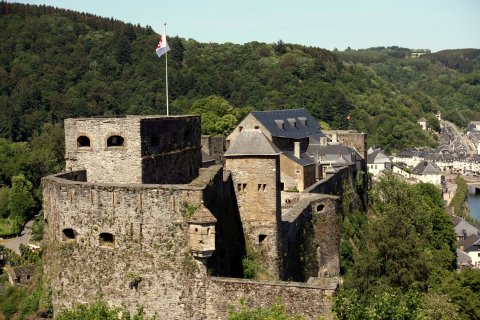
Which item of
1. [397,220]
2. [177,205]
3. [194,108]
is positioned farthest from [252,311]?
[194,108]

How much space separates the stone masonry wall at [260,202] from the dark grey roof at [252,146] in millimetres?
281

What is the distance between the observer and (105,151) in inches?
1084

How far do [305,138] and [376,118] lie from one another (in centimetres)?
10747

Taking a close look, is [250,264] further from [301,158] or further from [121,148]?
[301,158]

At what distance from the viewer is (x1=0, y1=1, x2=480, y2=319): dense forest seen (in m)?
43.0

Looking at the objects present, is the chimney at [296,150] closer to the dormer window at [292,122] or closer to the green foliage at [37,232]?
the dormer window at [292,122]

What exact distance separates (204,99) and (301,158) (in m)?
46.8

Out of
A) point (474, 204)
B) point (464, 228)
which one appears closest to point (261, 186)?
point (464, 228)

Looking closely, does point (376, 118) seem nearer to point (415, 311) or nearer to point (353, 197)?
point (353, 197)

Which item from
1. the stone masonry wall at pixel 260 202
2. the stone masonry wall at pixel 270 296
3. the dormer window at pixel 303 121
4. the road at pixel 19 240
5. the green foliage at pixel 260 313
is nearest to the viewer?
the green foliage at pixel 260 313

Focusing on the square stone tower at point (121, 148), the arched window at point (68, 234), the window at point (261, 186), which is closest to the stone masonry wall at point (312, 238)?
the window at point (261, 186)

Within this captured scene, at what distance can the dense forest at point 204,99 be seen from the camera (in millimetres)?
42969

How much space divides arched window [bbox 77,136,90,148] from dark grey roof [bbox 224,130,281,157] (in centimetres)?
665

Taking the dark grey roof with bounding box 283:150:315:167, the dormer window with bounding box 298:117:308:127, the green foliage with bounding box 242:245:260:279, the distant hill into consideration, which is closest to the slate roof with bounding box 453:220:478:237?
the dormer window with bounding box 298:117:308:127
